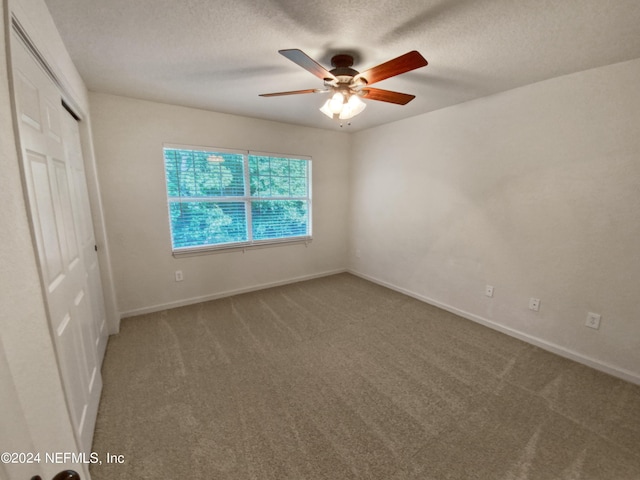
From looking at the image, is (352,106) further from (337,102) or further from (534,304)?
(534,304)

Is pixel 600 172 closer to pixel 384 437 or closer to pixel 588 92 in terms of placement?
pixel 588 92

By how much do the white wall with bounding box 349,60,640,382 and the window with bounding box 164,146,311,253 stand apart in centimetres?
154

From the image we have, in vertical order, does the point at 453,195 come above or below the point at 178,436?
above

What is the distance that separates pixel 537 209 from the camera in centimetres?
232

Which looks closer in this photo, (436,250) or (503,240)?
(503,240)

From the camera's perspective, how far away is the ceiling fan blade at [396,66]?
4.42 ft

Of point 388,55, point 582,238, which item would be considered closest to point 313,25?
point 388,55

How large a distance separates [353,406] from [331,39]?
2401 millimetres

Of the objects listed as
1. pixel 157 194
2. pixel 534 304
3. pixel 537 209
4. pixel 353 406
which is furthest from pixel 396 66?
pixel 157 194

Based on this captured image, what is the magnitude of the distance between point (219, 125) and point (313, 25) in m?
2.01

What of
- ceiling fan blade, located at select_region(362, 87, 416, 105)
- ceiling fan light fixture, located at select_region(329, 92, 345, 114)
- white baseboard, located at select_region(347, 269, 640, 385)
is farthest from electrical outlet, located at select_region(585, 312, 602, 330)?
ceiling fan light fixture, located at select_region(329, 92, 345, 114)

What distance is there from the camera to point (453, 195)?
115 inches

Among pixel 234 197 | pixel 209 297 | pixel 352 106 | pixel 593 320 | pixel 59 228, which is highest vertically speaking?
pixel 352 106

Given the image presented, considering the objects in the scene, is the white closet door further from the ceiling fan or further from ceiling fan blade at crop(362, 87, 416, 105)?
ceiling fan blade at crop(362, 87, 416, 105)
